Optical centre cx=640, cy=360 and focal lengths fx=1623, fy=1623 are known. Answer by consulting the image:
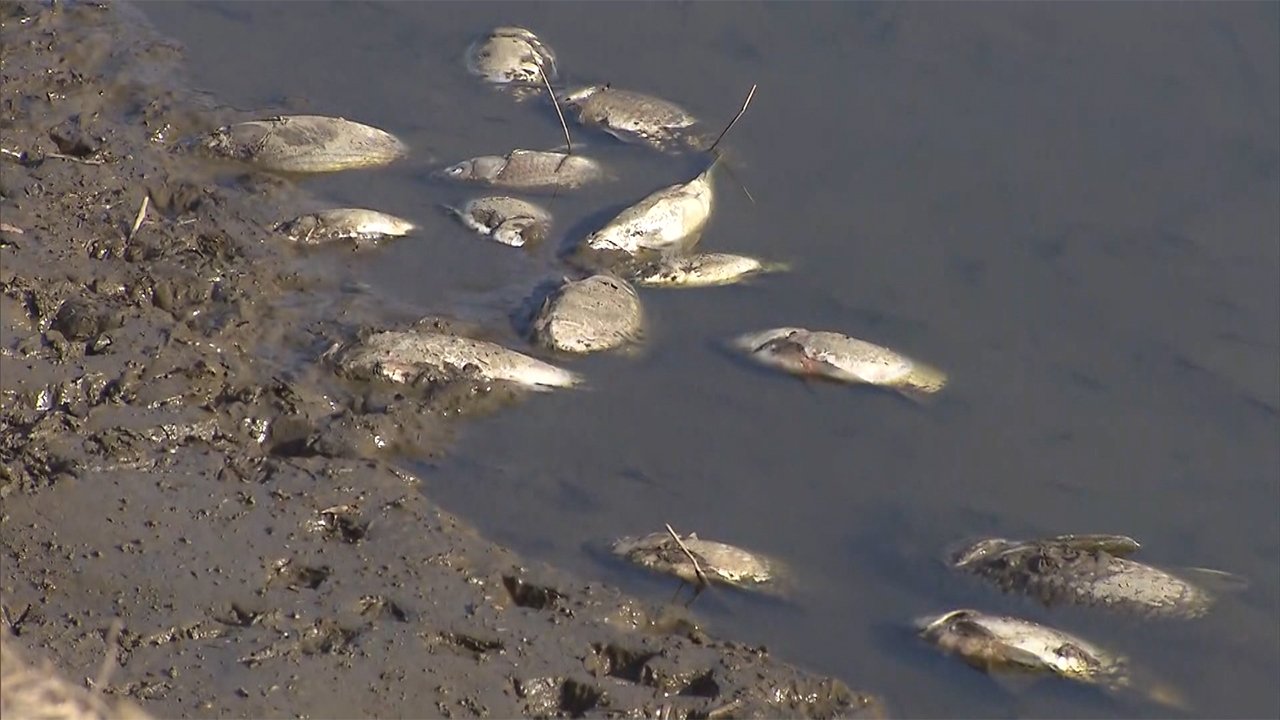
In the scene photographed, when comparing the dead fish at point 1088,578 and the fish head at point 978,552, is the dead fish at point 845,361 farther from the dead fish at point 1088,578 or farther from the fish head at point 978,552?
the dead fish at point 1088,578

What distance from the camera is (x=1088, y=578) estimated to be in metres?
6.75

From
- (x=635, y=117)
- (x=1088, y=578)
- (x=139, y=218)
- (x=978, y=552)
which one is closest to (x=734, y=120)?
(x=635, y=117)

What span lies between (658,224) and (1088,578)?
10.7ft

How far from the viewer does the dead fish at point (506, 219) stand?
896 cm

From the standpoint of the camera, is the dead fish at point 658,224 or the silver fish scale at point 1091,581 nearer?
the silver fish scale at point 1091,581

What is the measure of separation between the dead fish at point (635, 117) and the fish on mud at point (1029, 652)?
4371 millimetres

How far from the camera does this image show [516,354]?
25.6 feet

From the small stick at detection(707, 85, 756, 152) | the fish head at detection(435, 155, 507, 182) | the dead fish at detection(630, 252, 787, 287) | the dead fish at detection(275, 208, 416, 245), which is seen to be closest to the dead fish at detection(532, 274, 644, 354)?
the dead fish at detection(630, 252, 787, 287)

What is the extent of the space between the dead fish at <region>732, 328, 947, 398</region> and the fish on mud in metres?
1.77

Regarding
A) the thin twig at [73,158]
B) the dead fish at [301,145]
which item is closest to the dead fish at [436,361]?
the dead fish at [301,145]

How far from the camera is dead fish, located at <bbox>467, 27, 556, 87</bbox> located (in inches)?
413

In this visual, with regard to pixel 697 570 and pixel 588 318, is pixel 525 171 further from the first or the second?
pixel 697 570

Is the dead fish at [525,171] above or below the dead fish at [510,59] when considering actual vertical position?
below

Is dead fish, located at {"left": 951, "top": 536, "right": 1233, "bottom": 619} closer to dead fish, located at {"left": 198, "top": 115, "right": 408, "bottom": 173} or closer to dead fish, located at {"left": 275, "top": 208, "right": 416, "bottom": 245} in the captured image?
dead fish, located at {"left": 275, "top": 208, "right": 416, "bottom": 245}
